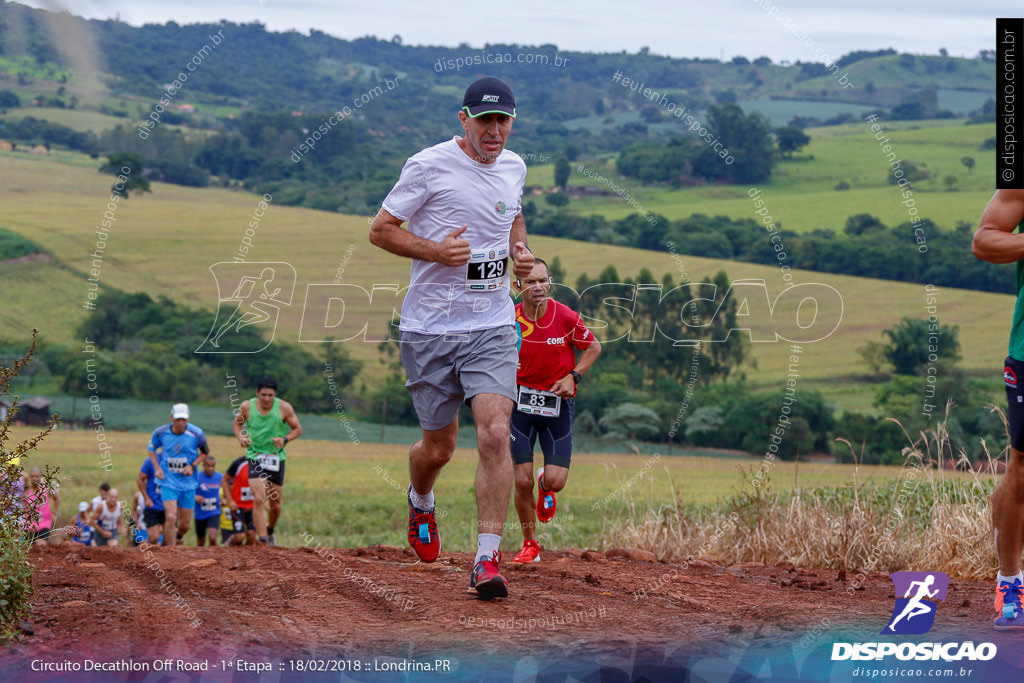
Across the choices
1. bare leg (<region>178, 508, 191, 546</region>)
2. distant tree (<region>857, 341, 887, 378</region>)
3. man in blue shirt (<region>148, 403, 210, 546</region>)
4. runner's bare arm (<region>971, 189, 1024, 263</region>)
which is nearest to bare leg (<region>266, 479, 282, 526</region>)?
man in blue shirt (<region>148, 403, 210, 546</region>)

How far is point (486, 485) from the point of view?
218 inches

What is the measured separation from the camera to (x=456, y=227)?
18.6ft

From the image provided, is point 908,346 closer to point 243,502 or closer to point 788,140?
point 788,140

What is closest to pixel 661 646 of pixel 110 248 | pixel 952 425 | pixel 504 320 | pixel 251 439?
pixel 504 320

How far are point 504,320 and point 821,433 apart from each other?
3916 cm

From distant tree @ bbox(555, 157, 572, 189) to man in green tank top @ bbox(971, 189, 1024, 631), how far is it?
3578 cm

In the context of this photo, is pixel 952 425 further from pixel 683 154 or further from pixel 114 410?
pixel 114 410

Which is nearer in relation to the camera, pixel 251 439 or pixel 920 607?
pixel 920 607

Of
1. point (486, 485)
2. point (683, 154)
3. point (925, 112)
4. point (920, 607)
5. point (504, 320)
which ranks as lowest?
point (920, 607)

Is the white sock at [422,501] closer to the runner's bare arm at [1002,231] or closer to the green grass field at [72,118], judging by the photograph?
the runner's bare arm at [1002,231]

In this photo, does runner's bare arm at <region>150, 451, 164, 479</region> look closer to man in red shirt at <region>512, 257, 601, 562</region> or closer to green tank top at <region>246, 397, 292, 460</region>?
green tank top at <region>246, 397, 292, 460</region>

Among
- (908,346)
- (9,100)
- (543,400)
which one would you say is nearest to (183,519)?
(543,400)

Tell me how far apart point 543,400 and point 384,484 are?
28.4 meters

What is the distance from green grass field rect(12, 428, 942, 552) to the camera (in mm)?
17781
